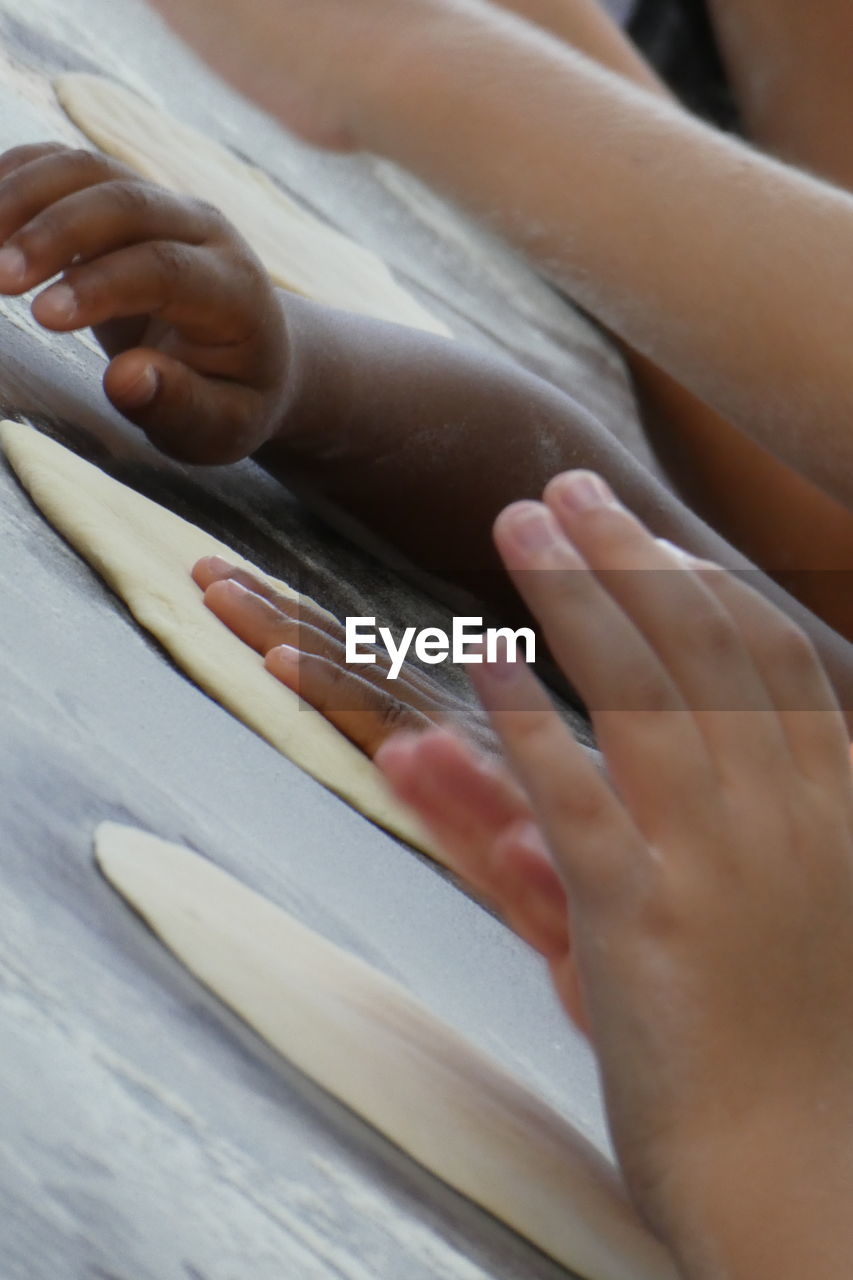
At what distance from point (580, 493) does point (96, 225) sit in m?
0.44

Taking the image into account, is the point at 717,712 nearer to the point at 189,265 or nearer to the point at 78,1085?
the point at 78,1085

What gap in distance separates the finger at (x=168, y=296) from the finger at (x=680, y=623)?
410 millimetres

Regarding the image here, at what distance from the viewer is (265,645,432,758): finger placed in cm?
74

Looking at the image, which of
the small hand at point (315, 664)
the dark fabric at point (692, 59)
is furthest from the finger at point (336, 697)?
the dark fabric at point (692, 59)

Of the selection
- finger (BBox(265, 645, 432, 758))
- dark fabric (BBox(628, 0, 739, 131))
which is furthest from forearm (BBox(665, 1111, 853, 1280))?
dark fabric (BBox(628, 0, 739, 131))

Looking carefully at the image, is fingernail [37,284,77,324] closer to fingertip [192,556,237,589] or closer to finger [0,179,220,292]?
finger [0,179,220,292]

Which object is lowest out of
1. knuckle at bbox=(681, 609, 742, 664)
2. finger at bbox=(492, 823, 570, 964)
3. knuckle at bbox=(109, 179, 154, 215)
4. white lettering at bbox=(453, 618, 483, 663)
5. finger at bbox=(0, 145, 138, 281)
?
white lettering at bbox=(453, 618, 483, 663)

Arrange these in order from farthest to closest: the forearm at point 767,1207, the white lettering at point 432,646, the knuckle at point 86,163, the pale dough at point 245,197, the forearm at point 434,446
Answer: the pale dough at point 245,197 < the forearm at point 434,446 < the white lettering at point 432,646 < the knuckle at point 86,163 < the forearm at point 767,1207

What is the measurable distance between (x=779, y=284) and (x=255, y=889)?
40 cm

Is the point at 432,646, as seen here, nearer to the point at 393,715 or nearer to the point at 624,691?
the point at 393,715

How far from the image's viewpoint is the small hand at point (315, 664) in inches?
29.3

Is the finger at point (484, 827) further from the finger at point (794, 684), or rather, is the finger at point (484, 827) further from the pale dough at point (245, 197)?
the pale dough at point (245, 197)

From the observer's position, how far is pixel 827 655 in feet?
3.98

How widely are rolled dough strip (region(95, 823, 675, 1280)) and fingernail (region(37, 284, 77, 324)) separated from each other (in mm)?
403
